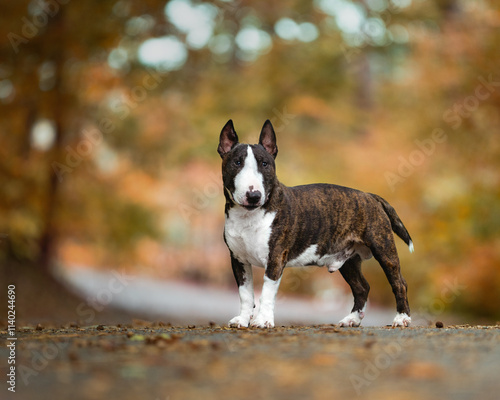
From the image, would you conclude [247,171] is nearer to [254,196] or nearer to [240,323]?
[254,196]

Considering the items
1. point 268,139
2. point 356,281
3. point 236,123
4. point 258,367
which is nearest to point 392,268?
point 356,281

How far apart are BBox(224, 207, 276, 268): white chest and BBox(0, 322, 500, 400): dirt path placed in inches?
36.8

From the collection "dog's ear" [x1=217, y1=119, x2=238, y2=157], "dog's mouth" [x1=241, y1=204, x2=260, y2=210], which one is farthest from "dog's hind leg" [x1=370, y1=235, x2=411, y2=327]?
"dog's ear" [x1=217, y1=119, x2=238, y2=157]

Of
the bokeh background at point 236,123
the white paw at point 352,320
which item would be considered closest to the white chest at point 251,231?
the white paw at point 352,320

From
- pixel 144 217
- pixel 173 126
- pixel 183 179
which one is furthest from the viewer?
pixel 183 179

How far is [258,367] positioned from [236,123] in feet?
60.0

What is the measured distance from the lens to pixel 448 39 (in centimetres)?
1908

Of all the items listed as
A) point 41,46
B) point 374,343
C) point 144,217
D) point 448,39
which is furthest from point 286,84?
point 374,343

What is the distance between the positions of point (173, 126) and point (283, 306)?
244 inches

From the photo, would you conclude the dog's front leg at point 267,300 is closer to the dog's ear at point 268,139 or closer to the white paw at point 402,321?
the dog's ear at point 268,139

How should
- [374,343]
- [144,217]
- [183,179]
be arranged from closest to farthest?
[374,343] < [144,217] < [183,179]

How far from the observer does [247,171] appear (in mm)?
6406

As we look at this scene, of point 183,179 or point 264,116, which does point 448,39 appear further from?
point 183,179

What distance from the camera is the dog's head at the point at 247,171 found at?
629 cm
